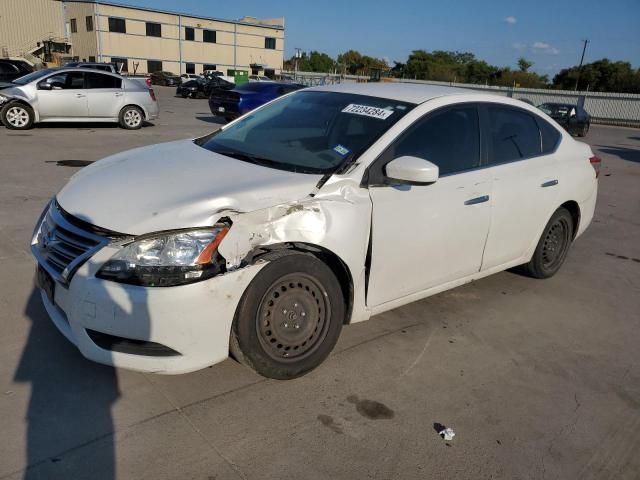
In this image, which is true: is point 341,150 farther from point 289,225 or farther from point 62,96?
point 62,96

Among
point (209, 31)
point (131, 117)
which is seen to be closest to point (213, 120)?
point (131, 117)

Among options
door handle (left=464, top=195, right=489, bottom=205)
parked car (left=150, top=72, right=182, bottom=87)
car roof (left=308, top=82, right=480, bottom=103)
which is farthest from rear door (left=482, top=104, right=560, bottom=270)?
parked car (left=150, top=72, right=182, bottom=87)

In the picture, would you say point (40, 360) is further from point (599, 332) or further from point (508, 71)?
point (508, 71)

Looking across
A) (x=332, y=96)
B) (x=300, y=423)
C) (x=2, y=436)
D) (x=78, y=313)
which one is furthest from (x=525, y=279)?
(x=2, y=436)

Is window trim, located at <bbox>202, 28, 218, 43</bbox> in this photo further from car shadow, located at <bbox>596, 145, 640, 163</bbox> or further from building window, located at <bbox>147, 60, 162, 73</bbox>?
car shadow, located at <bbox>596, 145, 640, 163</bbox>

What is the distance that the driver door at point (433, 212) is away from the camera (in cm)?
331

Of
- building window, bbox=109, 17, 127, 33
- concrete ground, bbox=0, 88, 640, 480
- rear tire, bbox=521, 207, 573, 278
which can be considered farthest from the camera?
building window, bbox=109, 17, 127, 33

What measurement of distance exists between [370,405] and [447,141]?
193cm

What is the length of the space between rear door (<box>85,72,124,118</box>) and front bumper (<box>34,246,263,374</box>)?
12.0 metres

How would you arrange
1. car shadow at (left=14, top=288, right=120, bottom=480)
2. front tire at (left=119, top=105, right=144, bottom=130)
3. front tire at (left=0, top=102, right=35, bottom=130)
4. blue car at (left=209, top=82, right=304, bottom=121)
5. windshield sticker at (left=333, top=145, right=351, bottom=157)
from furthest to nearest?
1. blue car at (left=209, top=82, right=304, bottom=121)
2. front tire at (left=119, top=105, right=144, bottom=130)
3. front tire at (left=0, top=102, right=35, bottom=130)
4. windshield sticker at (left=333, top=145, right=351, bottom=157)
5. car shadow at (left=14, top=288, right=120, bottom=480)

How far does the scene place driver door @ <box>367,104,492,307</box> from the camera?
331cm

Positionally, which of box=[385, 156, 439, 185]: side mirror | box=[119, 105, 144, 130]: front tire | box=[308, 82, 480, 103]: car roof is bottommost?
box=[119, 105, 144, 130]: front tire

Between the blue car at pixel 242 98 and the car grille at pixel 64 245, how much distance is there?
13.4 m

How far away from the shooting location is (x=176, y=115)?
66.3 feet
